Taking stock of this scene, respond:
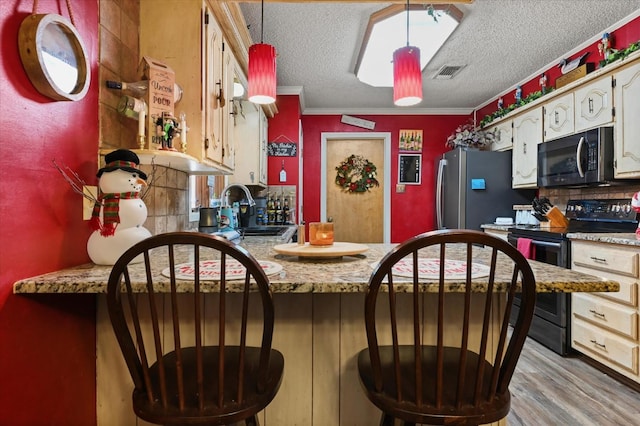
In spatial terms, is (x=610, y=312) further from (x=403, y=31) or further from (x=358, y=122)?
(x=358, y=122)

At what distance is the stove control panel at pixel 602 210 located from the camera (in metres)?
2.77

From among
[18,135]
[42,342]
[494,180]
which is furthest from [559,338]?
[18,135]

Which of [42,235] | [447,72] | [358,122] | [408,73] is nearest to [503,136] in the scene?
[447,72]

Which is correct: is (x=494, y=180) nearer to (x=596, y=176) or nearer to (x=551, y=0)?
(x=596, y=176)

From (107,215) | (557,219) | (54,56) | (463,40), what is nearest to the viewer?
(54,56)

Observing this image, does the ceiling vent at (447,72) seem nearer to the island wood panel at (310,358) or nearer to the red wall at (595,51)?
the red wall at (595,51)

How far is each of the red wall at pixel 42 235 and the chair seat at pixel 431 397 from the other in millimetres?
961

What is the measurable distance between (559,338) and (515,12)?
2394 millimetres

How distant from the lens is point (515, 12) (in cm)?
255

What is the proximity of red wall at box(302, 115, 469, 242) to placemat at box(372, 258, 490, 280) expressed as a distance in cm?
379

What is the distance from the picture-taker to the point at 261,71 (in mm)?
1746

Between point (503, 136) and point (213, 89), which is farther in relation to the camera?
point (503, 136)

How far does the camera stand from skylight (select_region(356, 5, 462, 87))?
2479 millimetres

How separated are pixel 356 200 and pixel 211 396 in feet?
14.5
